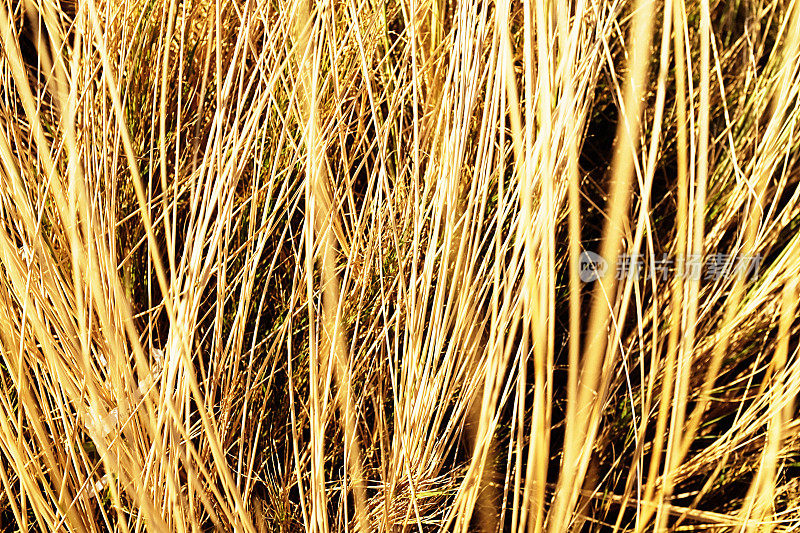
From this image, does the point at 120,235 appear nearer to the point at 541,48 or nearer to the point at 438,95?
the point at 438,95

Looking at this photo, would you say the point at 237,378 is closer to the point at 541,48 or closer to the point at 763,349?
the point at 541,48

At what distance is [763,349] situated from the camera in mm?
730

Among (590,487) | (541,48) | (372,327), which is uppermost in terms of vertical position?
(541,48)

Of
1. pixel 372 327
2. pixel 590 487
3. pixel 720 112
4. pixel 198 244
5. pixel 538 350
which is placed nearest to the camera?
pixel 538 350

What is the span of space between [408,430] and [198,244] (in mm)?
238

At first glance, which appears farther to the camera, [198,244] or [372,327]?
[372,327]

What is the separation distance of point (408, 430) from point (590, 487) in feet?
0.91

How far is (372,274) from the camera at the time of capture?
0.63 metres

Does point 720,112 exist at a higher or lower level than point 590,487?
higher

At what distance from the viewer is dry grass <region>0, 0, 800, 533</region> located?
0.45 m

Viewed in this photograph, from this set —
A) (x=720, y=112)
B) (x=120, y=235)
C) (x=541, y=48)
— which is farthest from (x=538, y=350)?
(x=720, y=112)

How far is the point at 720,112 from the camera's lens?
838 mm

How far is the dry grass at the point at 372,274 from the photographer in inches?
17.9

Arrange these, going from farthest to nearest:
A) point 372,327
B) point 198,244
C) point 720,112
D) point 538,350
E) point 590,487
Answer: point 720,112 < point 590,487 < point 372,327 < point 198,244 < point 538,350
